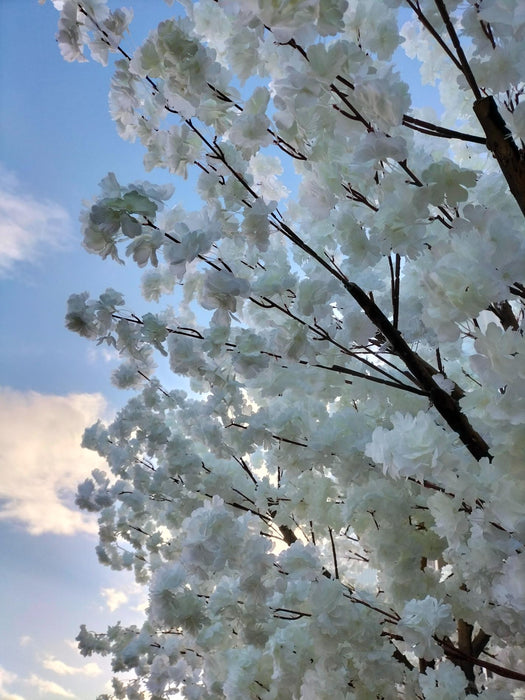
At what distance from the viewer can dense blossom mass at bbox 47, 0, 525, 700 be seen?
4.01ft

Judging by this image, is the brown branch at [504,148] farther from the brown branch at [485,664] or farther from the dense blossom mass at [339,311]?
the brown branch at [485,664]

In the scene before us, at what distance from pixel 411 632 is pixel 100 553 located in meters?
5.05

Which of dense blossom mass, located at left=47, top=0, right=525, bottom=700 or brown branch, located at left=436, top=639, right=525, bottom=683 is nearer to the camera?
dense blossom mass, located at left=47, top=0, right=525, bottom=700

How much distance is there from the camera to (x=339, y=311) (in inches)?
98.4

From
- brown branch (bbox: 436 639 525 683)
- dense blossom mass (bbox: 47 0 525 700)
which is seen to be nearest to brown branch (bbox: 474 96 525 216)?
dense blossom mass (bbox: 47 0 525 700)

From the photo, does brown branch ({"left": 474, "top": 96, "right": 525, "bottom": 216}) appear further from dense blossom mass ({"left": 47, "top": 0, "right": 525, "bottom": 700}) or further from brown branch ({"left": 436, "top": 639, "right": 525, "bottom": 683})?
brown branch ({"left": 436, "top": 639, "right": 525, "bottom": 683})

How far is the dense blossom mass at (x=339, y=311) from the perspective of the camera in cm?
122

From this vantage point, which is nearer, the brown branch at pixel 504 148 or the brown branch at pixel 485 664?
the brown branch at pixel 504 148

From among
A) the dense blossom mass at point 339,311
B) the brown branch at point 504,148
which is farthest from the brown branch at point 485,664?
the brown branch at point 504,148

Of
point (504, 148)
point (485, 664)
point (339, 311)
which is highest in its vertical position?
point (339, 311)

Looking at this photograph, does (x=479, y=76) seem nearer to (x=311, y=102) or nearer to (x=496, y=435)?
(x=311, y=102)

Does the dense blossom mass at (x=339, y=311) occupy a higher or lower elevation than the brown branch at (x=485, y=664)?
higher

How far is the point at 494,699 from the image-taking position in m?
1.96

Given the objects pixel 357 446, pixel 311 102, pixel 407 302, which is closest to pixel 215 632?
pixel 357 446
